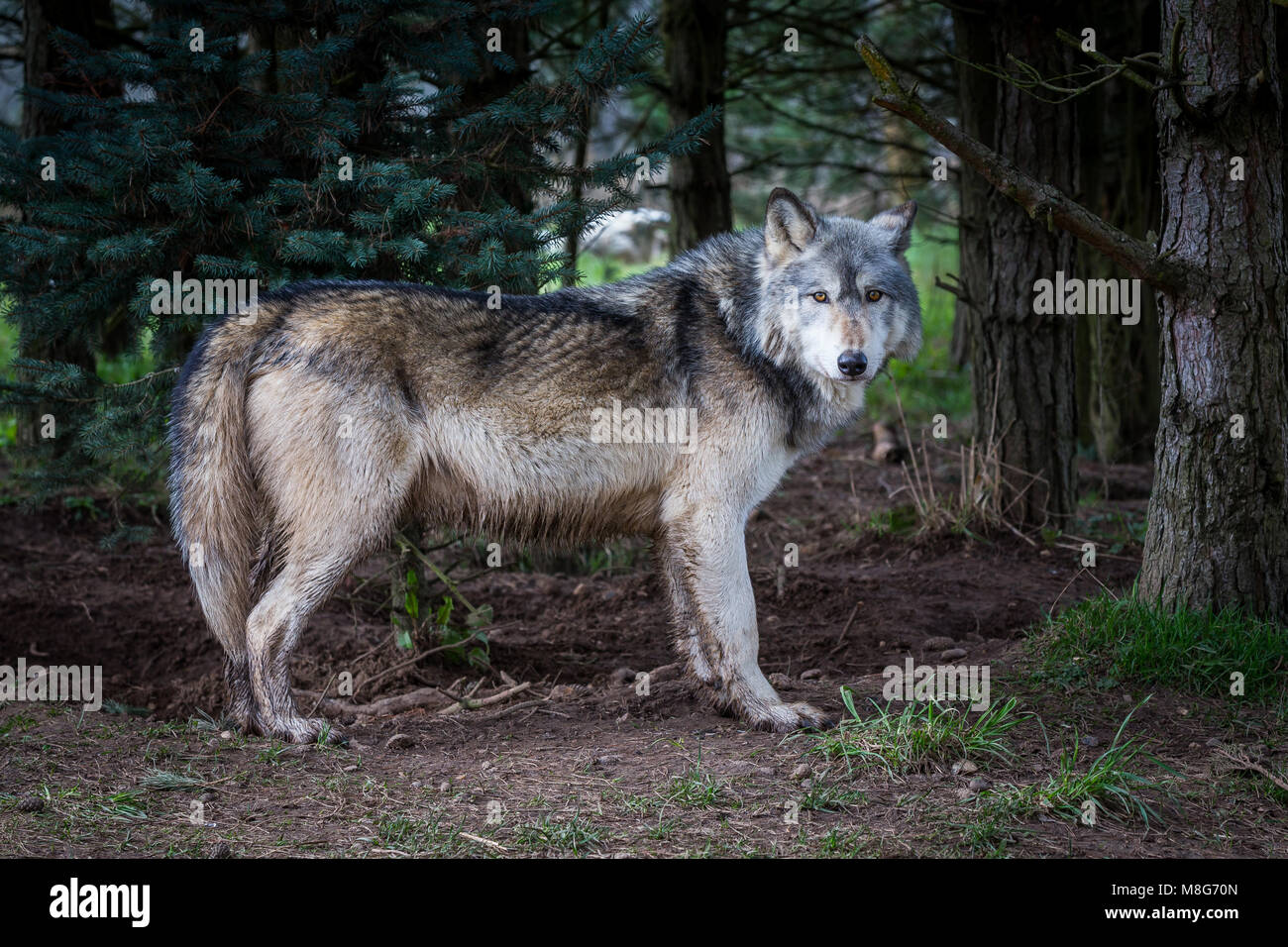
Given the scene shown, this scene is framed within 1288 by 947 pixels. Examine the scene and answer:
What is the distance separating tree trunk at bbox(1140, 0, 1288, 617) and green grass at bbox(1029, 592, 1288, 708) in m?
0.18

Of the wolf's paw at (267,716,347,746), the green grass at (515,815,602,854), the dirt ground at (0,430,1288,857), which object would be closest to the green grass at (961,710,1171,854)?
the dirt ground at (0,430,1288,857)

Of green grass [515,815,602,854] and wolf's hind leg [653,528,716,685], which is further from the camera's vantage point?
wolf's hind leg [653,528,716,685]

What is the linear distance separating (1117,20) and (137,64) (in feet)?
32.8

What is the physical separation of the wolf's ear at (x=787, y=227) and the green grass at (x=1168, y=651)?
8.12 ft

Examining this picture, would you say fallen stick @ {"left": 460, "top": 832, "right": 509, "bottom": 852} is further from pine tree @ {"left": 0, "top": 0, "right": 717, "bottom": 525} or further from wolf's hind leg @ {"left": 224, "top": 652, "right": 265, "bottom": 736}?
pine tree @ {"left": 0, "top": 0, "right": 717, "bottom": 525}

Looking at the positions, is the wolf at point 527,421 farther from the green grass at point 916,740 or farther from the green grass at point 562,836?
the green grass at point 562,836

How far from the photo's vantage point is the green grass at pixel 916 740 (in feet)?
15.0

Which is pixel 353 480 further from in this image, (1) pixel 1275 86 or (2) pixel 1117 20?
(2) pixel 1117 20

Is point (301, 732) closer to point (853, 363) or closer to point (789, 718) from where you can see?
point (789, 718)

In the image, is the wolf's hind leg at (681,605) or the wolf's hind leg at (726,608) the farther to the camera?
the wolf's hind leg at (681,605)

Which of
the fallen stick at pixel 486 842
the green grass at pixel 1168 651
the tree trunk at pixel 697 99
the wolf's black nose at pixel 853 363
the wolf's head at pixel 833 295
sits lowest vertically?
the fallen stick at pixel 486 842

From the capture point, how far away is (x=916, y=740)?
4.59 m

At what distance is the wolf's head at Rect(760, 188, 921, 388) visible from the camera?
5238 mm

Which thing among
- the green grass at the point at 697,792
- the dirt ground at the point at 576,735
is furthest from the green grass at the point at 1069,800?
Answer: the green grass at the point at 697,792
